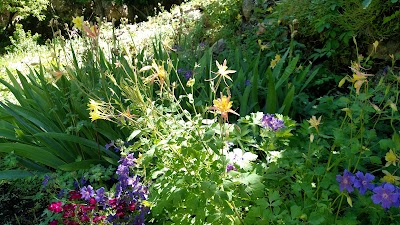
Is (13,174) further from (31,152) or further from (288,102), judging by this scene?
(288,102)

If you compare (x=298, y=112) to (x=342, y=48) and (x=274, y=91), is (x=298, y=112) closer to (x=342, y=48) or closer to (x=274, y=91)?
(x=274, y=91)

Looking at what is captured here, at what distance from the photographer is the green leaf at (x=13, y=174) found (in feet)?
8.55

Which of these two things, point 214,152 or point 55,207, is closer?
point 214,152

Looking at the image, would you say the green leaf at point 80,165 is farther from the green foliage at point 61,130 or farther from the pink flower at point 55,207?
the pink flower at point 55,207

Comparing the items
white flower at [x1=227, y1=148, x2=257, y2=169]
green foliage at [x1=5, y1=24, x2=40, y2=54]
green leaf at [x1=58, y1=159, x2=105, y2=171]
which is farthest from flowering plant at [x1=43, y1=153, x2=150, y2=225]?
green foliage at [x1=5, y1=24, x2=40, y2=54]

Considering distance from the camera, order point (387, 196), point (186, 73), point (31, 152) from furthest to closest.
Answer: point (186, 73) < point (31, 152) < point (387, 196)

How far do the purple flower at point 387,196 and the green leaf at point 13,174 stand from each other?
6.80ft

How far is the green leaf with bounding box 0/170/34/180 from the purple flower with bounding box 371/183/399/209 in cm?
207

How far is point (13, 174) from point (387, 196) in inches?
85.7

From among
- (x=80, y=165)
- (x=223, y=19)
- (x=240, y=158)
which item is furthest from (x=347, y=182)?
(x=223, y=19)

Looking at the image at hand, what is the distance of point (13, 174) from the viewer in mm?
2637

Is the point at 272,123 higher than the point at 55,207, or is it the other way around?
the point at 272,123

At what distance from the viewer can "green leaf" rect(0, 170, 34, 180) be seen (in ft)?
8.55

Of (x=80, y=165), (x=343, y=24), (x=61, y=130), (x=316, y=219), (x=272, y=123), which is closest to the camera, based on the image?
(x=316, y=219)
